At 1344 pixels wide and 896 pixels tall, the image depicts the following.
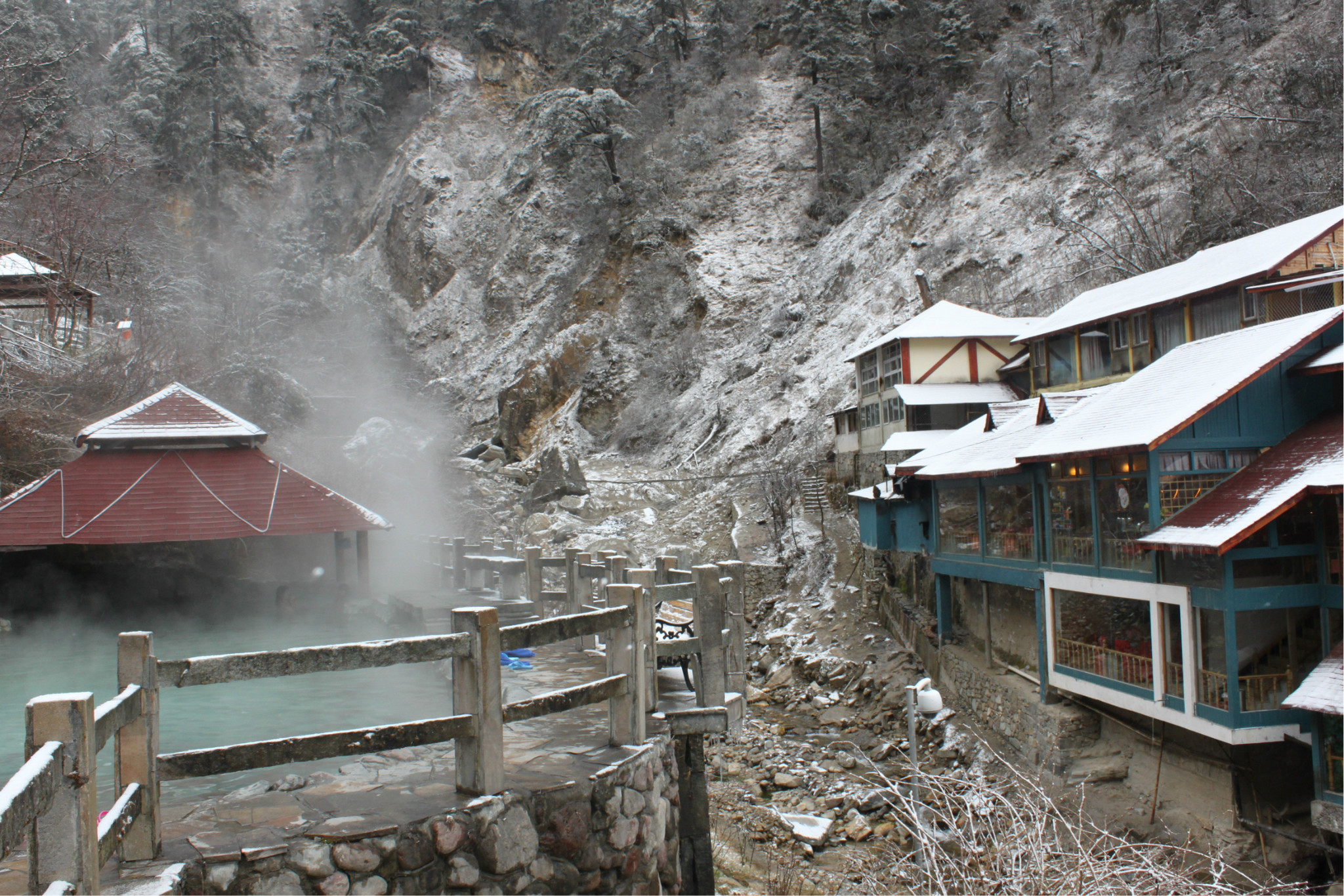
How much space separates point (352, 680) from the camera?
31.4ft

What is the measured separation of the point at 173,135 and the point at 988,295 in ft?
158

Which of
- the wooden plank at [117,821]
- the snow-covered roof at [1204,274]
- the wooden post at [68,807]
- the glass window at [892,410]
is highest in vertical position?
the snow-covered roof at [1204,274]

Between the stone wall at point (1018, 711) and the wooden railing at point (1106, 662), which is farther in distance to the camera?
the stone wall at point (1018, 711)

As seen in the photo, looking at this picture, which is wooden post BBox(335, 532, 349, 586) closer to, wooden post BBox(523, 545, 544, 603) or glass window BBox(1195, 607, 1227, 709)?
wooden post BBox(523, 545, 544, 603)

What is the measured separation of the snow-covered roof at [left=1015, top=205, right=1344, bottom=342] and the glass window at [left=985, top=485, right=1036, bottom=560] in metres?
5.28

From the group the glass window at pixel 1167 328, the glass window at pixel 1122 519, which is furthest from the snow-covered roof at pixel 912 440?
the glass window at pixel 1122 519

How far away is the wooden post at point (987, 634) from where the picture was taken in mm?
17797

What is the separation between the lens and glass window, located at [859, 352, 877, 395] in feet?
94.0

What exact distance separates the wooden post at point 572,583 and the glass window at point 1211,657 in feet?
27.4

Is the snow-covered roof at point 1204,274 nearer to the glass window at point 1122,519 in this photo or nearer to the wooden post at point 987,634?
the glass window at point 1122,519

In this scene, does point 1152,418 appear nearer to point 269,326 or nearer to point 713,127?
point 713,127

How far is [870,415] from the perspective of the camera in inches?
1124

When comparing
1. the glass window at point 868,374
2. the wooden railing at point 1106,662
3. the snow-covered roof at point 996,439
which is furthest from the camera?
the glass window at point 868,374

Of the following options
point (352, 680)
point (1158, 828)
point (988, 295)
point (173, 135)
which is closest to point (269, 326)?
point (173, 135)
